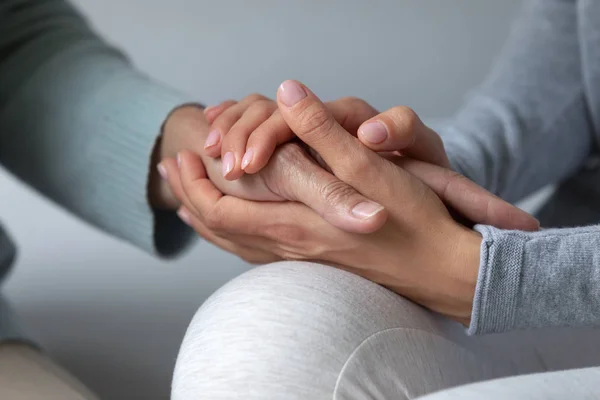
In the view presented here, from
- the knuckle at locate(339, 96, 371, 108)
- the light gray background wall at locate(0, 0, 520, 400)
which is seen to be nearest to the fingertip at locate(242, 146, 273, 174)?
the knuckle at locate(339, 96, 371, 108)

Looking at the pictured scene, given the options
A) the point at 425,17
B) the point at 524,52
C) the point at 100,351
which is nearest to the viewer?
the point at 524,52

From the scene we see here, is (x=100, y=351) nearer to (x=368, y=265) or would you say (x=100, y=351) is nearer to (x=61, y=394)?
(x=61, y=394)

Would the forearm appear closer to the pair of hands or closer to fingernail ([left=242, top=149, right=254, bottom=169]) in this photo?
the pair of hands

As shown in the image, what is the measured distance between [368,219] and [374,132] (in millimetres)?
80

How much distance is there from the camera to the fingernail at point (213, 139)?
0.66m

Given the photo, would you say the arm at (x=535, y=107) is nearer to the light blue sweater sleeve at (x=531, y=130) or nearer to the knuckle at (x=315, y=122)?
the light blue sweater sleeve at (x=531, y=130)

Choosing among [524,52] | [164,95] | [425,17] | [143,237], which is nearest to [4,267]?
[143,237]

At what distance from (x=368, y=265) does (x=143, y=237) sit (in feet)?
1.09

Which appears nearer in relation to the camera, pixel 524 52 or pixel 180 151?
pixel 180 151

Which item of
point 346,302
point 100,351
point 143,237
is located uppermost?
point 346,302

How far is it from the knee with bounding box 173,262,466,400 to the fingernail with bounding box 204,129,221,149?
0.15 meters

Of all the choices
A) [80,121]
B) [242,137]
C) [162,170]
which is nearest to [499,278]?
[242,137]

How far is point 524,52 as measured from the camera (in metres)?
0.92

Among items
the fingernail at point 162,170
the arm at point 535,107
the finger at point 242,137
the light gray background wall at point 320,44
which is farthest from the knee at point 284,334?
the light gray background wall at point 320,44
